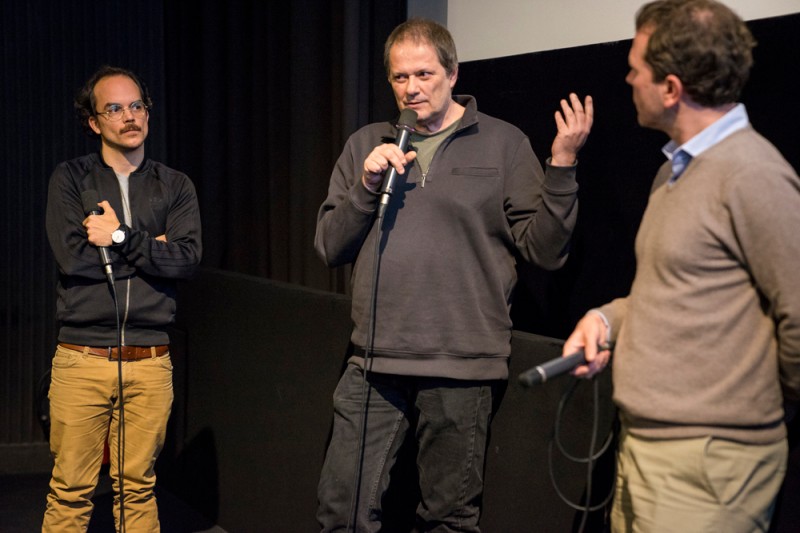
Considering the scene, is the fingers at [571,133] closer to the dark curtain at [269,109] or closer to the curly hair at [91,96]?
the dark curtain at [269,109]

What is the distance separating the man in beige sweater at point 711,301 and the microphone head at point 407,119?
706 mm

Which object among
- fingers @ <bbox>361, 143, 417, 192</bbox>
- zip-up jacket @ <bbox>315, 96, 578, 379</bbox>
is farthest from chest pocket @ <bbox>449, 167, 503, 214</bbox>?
fingers @ <bbox>361, 143, 417, 192</bbox>

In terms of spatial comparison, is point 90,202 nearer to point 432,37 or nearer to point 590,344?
point 432,37

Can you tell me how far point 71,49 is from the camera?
462cm

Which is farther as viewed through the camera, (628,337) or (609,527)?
(609,527)

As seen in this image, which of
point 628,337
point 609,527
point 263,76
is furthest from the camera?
point 263,76

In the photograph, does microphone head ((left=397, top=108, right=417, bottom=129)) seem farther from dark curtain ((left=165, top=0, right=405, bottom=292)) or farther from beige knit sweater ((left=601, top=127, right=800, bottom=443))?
dark curtain ((left=165, top=0, right=405, bottom=292))

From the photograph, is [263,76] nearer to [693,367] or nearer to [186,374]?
[186,374]

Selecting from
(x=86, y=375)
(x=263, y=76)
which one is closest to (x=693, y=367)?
(x=86, y=375)

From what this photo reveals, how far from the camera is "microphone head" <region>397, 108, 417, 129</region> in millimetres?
2352

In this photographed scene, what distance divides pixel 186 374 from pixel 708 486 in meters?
2.73

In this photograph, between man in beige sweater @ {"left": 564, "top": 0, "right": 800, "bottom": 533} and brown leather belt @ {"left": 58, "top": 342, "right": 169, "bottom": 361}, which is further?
brown leather belt @ {"left": 58, "top": 342, "right": 169, "bottom": 361}

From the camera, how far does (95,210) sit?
2830mm

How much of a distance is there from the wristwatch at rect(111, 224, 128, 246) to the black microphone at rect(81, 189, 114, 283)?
0.12ft
